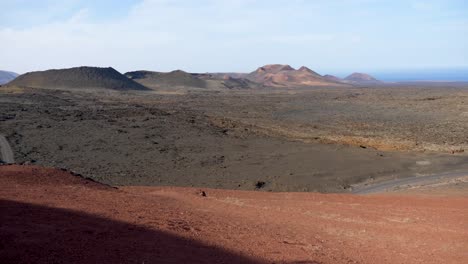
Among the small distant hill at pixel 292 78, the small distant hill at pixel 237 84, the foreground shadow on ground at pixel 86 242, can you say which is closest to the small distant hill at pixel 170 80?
the small distant hill at pixel 237 84

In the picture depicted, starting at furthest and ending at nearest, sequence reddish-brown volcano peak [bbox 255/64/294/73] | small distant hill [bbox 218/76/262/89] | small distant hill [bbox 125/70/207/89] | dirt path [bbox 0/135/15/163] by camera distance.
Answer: reddish-brown volcano peak [bbox 255/64/294/73]
small distant hill [bbox 218/76/262/89]
small distant hill [bbox 125/70/207/89]
dirt path [bbox 0/135/15/163]

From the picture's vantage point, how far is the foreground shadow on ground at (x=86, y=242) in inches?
278

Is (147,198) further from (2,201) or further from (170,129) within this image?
(170,129)

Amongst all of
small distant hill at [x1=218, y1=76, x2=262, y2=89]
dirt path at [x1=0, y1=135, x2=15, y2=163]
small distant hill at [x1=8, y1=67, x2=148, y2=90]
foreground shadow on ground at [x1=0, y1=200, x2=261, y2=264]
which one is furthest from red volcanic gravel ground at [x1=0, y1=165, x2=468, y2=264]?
small distant hill at [x1=218, y1=76, x2=262, y2=89]

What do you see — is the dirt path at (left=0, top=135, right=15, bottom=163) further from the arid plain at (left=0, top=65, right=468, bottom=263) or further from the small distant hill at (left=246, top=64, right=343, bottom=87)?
the small distant hill at (left=246, top=64, right=343, bottom=87)

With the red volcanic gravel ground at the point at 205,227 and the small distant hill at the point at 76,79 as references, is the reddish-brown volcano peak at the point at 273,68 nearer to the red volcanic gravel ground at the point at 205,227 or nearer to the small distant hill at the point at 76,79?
the small distant hill at the point at 76,79

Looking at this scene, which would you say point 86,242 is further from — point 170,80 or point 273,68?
point 273,68

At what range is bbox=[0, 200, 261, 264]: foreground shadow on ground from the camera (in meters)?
7.06

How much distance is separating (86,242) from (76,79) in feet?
284

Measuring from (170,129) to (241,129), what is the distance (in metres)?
4.89

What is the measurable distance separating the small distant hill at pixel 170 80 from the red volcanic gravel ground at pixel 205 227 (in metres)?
89.7

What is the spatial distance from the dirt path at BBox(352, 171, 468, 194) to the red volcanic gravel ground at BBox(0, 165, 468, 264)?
5476 millimetres

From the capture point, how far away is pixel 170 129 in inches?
1244

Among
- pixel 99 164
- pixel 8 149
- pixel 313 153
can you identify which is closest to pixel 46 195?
pixel 99 164
